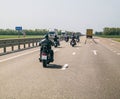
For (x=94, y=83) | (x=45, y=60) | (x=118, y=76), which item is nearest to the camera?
(x=94, y=83)

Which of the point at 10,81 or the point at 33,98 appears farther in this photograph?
the point at 10,81

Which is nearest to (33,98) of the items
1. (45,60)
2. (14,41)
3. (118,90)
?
(118,90)

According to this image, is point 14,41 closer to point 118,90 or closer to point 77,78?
point 77,78

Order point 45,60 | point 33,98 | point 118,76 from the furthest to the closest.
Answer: point 45,60, point 118,76, point 33,98

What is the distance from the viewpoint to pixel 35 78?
982 cm

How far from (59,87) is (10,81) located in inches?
70.9

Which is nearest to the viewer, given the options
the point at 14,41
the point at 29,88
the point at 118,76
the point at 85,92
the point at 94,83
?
the point at 85,92

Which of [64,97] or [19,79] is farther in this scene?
[19,79]

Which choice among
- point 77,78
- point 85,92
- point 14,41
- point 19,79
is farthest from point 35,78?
point 14,41

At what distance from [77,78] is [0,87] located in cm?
280

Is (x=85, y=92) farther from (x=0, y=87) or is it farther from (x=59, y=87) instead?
(x=0, y=87)

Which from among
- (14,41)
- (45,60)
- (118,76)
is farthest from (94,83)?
(14,41)

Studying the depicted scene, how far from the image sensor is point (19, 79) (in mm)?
9570

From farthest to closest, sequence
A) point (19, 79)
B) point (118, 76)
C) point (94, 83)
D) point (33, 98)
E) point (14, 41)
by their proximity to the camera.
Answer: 1. point (14, 41)
2. point (118, 76)
3. point (19, 79)
4. point (94, 83)
5. point (33, 98)
